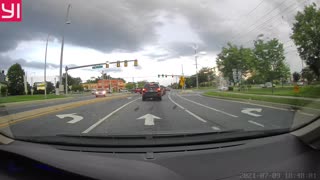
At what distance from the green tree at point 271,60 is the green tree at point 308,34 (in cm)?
662

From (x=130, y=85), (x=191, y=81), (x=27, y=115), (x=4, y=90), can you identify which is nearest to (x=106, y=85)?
(x=130, y=85)

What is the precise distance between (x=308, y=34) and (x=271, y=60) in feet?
33.2

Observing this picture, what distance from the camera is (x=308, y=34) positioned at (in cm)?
3875

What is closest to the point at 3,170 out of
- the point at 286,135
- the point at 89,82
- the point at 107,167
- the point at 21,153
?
the point at 21,153

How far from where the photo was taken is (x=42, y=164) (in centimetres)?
292

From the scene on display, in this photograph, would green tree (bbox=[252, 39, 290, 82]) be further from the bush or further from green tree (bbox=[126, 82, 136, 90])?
green tree (bbox=[126, 82, 136, 90])

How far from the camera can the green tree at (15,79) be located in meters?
5.48

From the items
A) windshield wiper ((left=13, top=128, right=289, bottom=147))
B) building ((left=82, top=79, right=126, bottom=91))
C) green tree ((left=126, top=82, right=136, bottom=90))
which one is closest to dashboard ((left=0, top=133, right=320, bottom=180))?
windshield wiper ((left=13, top=128, right=289, bottom=147))

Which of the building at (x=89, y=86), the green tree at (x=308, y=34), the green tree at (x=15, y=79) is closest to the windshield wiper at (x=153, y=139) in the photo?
the green tree at (x=15, y=79)

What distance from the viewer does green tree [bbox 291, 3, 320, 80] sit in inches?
1512

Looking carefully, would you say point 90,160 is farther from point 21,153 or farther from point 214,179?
point 214,179

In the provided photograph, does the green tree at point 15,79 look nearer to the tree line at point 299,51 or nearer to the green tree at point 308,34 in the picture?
the tree line at point 299,51

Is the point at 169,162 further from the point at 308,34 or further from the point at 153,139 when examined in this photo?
the point at 308,34

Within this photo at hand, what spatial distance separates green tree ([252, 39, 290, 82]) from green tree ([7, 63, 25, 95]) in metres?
45.4
